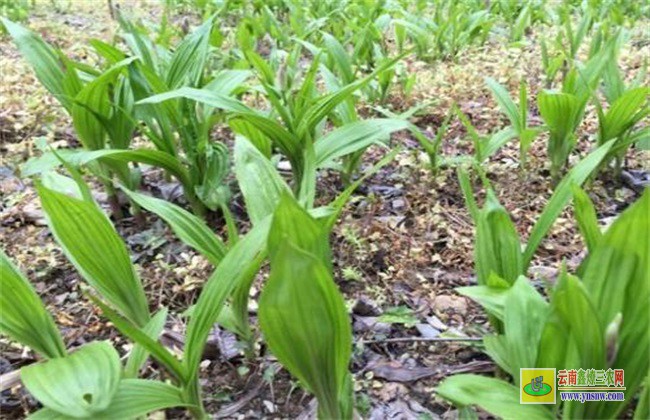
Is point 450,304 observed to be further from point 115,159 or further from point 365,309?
point 115,159

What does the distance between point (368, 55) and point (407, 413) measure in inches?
116

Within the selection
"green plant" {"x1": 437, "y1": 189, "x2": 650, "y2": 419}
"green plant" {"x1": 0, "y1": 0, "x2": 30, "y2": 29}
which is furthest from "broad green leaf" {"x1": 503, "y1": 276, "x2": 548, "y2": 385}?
"green plant" {"x1": 0, "y1": 0, "x2": 30, "y2": 29}

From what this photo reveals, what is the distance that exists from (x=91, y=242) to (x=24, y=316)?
0.22m

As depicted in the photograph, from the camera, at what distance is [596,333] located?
107cm

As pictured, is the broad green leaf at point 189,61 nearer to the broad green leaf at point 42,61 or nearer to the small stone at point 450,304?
the broad green leaf at point 42,61

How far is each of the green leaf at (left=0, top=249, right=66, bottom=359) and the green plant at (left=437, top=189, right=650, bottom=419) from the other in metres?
0.86

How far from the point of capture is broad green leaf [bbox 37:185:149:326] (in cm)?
138

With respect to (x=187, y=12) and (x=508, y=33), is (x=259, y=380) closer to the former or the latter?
(x=508, y=33)

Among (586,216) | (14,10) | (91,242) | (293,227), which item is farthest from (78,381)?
(14,10)

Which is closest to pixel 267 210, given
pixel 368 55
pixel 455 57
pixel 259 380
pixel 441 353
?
pixel 259 380

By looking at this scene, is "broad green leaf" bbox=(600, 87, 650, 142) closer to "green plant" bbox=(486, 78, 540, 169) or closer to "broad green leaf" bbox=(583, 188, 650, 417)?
"green plant" bbox=(486, 78, 540, 169)

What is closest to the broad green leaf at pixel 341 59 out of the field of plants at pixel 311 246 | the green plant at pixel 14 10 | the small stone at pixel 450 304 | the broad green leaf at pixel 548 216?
the field of plants at pixel 311 246

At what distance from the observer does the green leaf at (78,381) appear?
41.9 inches

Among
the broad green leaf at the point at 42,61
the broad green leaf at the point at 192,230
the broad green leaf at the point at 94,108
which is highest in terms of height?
the broad green leaf at the point at 42,61
